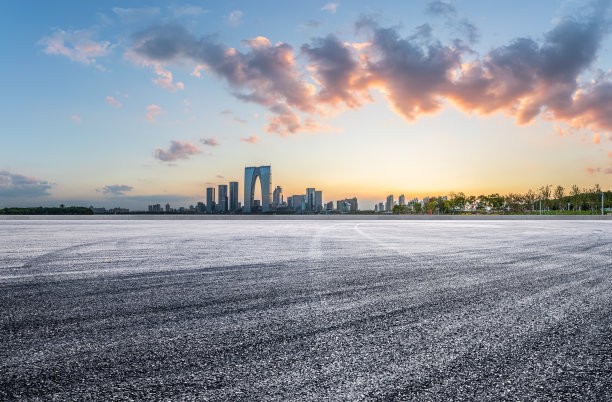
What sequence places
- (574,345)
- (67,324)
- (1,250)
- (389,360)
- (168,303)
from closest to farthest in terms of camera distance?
(389,360) → (574,345) → (67,324) → (168,303) → (1,250)

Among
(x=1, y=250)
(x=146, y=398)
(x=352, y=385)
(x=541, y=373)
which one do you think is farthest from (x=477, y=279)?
(x=1, y=250)

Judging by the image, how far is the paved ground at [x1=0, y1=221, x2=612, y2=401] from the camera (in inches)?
114

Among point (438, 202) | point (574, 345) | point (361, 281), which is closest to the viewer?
point (574, 345)

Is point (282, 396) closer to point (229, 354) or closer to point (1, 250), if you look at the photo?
point (229, 354)

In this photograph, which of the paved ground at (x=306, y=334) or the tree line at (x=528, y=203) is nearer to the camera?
the paved ground at (x=306, y=334)

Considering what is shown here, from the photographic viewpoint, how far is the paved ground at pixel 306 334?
2.91 metres

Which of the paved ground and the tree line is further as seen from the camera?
the tree line

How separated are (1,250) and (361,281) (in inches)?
485

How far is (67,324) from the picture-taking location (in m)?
4.53

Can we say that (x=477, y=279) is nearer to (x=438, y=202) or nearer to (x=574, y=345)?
(x=574, y=345)

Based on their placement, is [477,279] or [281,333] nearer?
[281,333]

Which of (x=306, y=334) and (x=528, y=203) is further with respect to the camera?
(x=528, y=203)

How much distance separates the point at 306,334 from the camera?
4.07 metres

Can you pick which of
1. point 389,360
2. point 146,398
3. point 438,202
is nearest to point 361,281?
point 389,360
